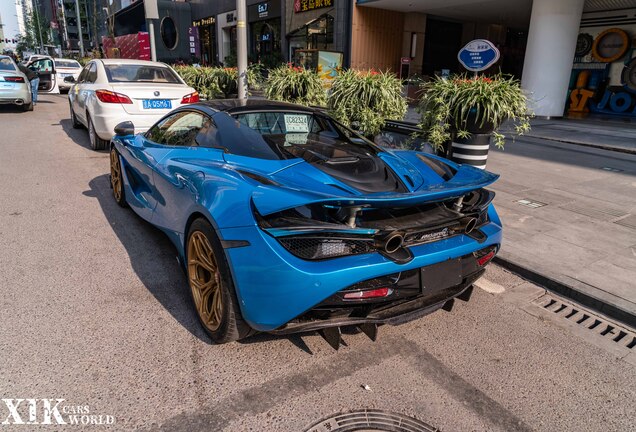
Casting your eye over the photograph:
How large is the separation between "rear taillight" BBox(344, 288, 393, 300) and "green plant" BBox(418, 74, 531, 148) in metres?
Result: 3.86

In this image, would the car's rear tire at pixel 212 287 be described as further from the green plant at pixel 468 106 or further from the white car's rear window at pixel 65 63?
the white car's rear window at pixel 65 63

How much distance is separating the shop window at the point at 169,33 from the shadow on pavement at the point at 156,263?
120ft

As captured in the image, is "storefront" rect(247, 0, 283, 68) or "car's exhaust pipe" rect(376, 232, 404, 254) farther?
"storefront" rect(247, 0, 283, 68)

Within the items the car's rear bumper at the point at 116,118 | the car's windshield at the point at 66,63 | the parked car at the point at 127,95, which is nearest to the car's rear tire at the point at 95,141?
the parked car at the point at 127,95

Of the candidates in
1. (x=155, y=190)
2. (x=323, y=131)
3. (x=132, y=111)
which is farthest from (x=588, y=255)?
(x=132, y=111)

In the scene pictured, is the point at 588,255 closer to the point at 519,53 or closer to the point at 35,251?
the point at 35,251

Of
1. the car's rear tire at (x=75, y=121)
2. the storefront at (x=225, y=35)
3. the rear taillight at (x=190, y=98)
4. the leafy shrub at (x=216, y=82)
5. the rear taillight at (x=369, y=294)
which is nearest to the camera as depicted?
the rear taillight at (x=369, y=294)

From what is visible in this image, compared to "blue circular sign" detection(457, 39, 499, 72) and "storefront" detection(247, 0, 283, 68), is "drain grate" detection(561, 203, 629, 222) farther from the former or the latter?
"storefront" detection(247, 0, 283, 68)

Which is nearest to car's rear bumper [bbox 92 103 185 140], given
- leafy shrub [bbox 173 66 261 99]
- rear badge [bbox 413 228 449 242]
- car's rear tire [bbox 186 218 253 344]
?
leafy shrub [bbox 173 66 261 99]

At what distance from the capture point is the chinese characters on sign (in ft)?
64.4

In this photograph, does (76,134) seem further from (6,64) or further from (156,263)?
(156,263)

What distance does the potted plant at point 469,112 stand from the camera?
5402 mm

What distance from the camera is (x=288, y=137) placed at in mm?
3451

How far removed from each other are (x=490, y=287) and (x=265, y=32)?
86.4 feet
